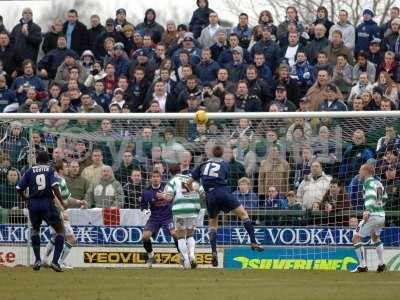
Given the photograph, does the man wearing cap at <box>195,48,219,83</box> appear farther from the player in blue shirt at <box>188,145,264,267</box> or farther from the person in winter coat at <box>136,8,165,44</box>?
the player in blue shirt at <box>188,145,264,267</box>

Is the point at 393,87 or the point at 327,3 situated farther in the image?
the point at 327,3

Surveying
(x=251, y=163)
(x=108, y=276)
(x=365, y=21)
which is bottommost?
(x=108, y=276)

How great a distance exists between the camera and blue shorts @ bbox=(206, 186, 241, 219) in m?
22.9

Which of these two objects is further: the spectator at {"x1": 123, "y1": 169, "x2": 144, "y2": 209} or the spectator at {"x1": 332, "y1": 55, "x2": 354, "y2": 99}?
the spectator at {"x1": 332, "y1": 55, "x2": 354, "y2": 99}

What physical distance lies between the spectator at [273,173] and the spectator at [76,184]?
3.20 m

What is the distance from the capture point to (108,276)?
21422mm

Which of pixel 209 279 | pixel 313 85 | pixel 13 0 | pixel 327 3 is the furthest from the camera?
pixel 327 3

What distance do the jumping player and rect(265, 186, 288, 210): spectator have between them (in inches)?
69.7

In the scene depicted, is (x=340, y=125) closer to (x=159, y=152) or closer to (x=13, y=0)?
(x=159, y=152)

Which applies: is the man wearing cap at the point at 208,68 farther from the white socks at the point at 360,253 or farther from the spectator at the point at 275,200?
the white socks at the point at 360,253

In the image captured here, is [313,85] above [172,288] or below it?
above

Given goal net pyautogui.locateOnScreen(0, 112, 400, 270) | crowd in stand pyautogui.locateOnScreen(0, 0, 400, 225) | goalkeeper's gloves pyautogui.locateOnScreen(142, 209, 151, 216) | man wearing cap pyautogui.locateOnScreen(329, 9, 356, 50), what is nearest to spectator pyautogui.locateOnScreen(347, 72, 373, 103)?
crowd in stand pyautogui.locateOnScreen(0, 0, 400, 225)

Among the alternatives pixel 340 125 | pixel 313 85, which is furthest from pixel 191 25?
pixel 340 125

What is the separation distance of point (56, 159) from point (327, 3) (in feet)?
69.4
